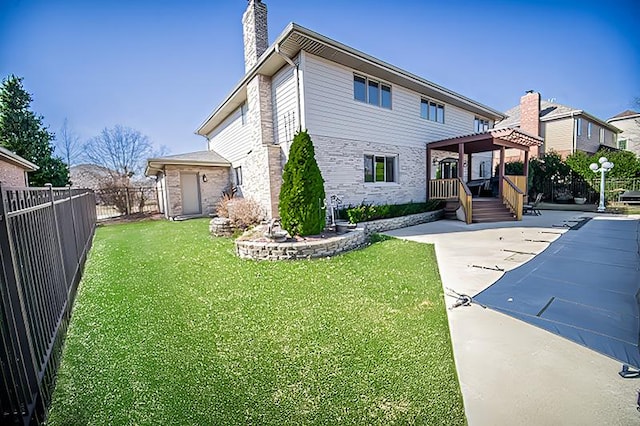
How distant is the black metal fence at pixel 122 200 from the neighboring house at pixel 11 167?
351cm

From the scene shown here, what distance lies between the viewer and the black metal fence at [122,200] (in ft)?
53.7

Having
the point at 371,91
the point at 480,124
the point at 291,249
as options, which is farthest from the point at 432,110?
the point at 291,249

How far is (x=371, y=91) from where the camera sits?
33.7ft

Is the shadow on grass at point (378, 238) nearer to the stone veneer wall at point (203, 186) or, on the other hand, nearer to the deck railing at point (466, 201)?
the deck railing at point (466, 201)

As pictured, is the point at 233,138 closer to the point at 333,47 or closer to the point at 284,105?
the point at 284,105

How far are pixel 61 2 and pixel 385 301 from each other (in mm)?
11134

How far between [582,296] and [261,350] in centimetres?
427

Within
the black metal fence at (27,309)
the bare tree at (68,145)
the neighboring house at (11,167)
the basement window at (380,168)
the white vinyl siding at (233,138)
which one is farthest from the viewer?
the bare tree at (68,145)

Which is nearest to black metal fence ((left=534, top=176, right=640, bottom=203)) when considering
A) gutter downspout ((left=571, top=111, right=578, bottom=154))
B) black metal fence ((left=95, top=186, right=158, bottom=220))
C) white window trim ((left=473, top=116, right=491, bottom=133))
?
gutter downspout ((left=571, top=111, right=578, bottom=154))

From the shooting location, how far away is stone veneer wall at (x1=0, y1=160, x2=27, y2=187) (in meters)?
10.5

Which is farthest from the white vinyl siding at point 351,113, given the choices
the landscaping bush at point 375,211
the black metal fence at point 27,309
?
the black metal fence at point 27,309

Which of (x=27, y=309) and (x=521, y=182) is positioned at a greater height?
(x=521, y=182)

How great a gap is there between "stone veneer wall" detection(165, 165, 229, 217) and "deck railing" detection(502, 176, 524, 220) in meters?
13.8

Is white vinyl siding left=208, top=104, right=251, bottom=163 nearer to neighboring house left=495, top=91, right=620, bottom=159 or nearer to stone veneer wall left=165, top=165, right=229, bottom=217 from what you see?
stone veneer wall left=165, top=165, right=229, bottom=217
